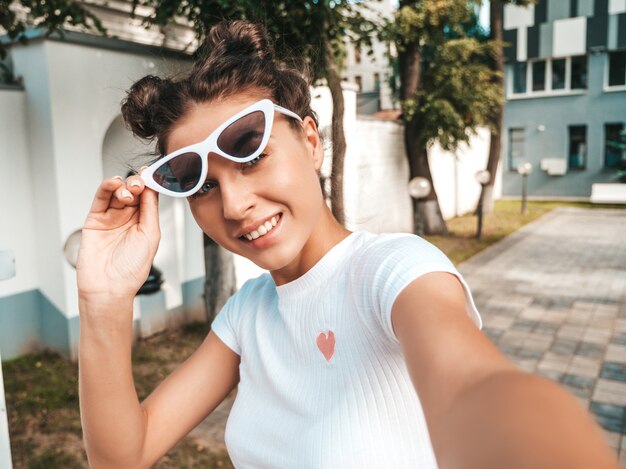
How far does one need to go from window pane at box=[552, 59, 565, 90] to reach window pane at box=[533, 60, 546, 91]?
39 centimetres

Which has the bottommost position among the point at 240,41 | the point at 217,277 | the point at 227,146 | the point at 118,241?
the point at 217,277

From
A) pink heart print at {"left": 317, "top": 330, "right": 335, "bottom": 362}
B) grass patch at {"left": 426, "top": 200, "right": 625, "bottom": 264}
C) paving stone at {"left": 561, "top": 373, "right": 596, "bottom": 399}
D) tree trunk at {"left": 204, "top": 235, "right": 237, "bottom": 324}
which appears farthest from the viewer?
grass patch at {"left": 426, "top": 200, "right": 625, "bottom": 264}

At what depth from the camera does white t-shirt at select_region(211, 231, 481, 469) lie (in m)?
1.07

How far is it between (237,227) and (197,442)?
317 cm

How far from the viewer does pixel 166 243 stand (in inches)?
248

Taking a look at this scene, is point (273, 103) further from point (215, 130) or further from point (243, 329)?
point (243, 329)

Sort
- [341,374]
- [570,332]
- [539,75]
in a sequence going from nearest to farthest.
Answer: [341,374] → [570,332] → [539,75]

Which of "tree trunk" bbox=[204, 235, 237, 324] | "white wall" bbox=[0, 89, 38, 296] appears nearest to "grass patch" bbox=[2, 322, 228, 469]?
"tree trunk" bbox=[204, 235, 237, 324]

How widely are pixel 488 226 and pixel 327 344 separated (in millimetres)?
14168

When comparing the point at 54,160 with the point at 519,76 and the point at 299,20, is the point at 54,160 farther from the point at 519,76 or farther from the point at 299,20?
the point at 519,76

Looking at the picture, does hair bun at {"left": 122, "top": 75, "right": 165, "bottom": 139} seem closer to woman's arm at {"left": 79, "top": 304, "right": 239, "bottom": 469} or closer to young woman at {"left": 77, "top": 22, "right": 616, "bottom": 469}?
young woman at {"left": 77, "top": 22, "right": 616, "bottom": 469}

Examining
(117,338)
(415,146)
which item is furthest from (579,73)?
(117,338)

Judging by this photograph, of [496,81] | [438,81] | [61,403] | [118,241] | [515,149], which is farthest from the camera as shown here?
[515,149]

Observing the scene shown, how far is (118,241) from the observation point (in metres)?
1.36
